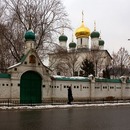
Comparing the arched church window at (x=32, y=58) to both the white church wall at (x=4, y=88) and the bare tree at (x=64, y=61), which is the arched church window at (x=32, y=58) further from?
the bare tree at (x=64, y=61)

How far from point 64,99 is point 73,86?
6.53 ft

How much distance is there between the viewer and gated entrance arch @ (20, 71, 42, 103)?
29016 mm

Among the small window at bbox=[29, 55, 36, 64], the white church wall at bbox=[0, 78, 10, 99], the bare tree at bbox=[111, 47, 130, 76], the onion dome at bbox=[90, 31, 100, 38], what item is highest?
the onion dome at bbox=[90, 31, 100, 38]

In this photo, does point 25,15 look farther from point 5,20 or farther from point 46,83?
point 46,83

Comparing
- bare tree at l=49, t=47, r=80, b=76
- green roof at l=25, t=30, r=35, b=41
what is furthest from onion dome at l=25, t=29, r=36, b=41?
bare tree at l=49, t=47, r=80, b=76

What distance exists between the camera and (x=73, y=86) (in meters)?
33.2

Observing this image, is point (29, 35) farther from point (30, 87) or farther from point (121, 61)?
point (121, 61)

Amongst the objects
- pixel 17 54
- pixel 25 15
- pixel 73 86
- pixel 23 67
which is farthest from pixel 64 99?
pixel 25 15

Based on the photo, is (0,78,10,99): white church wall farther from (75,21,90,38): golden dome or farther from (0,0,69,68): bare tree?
(75,21,90,38): golden dome

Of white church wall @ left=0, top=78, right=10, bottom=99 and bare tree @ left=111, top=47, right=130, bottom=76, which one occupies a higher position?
bare tree @ left=111, top=47, right=130, bottom=76

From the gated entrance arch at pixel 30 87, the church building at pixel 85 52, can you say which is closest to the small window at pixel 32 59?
the gated entrance arch at pixel 30 87

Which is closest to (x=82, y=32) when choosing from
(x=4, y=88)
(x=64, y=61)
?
(x=64, y=61)

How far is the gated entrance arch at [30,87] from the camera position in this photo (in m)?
29.0

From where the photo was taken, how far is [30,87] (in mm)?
29547
